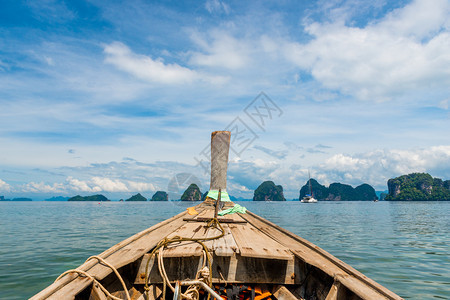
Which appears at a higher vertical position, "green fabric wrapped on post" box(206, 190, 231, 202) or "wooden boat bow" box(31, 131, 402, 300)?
"green fabric wrapped on post" box(206, 190, 231, 202)

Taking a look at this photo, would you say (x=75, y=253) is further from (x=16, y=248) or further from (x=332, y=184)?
(x=332, y=184)

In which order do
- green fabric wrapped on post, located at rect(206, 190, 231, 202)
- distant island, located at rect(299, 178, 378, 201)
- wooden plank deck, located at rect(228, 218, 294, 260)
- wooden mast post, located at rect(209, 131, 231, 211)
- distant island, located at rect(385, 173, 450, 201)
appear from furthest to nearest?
1. distant island, located at rect(299, 178, 378, 201)
2. distant island, located at rect(385, 173, 450, 201)
3. wooden mast post, located at rect(209, 131, 231, 211)
4. green fabric wrapped on post, located at rect(206, 190, 231, 202)
5. wooden plank deck, located at rect(228, 218, 294, 260)

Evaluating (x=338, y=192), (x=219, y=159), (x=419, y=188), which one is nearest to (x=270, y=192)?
(x=338, y=192)

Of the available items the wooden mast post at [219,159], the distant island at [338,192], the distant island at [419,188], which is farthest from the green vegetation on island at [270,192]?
the wooden mast post at [219,159]

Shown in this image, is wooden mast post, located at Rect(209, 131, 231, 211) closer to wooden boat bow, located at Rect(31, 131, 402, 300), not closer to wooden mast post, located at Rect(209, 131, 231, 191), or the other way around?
wooden mast post, located at Rect(209, 131, 231, 191)

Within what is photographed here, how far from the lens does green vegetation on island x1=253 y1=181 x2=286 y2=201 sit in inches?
7062

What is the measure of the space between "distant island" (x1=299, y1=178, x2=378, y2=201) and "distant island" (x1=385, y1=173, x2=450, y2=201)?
36823 millimetres

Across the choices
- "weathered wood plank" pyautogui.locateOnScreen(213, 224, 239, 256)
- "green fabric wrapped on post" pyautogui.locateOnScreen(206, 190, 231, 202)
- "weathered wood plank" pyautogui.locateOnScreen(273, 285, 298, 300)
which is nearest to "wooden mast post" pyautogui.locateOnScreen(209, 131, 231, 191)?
"green fabric wrapped on post" pyautogui.locateOnScreen(206, 190, 231, 202)

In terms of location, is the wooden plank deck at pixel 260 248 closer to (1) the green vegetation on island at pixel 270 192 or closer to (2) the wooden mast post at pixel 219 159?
(2) the wooden mast post at pixel 219 159

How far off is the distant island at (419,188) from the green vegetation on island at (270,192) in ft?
210

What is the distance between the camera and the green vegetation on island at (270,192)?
17938 centimetres

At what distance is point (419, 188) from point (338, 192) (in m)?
47.9

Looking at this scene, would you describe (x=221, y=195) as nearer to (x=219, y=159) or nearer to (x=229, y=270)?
(x=219, y=159)

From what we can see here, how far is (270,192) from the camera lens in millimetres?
180000
